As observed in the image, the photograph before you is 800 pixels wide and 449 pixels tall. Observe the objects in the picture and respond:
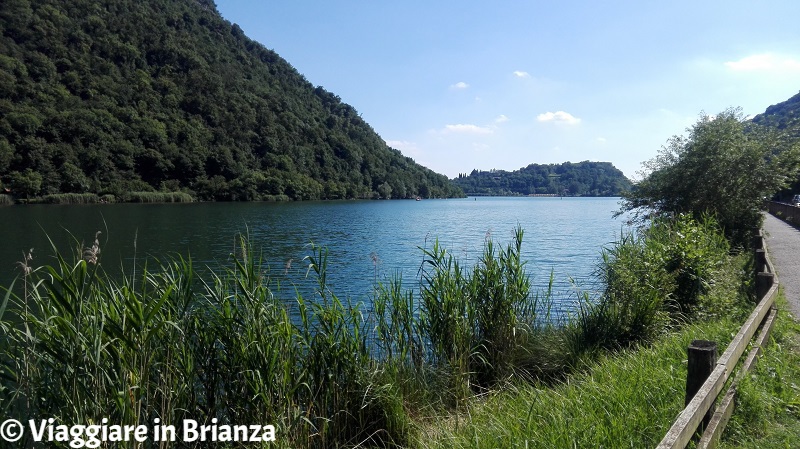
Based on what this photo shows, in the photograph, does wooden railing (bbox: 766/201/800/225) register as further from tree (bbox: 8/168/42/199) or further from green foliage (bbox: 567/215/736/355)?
tree (bbox: 8/168/42/199)

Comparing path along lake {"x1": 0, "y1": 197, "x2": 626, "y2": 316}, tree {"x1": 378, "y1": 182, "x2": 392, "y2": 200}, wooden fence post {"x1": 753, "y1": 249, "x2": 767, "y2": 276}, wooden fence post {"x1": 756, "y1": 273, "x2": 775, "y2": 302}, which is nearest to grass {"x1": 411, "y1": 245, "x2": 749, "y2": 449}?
wooden fence post {"x1": 756, "y1": 273, "x2": 775, "y2": 302}

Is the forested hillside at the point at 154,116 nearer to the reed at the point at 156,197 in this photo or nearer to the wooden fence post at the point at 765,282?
the reed at the point at 156,197

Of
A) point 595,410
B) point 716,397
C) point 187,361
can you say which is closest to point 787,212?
point 595,410

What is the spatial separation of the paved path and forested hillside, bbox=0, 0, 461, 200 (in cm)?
8863

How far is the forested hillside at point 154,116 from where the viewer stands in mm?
87375

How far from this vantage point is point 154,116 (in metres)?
113

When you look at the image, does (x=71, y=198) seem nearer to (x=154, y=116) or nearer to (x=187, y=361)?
(x=154, y=116)

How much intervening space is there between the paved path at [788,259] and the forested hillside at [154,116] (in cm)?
8863

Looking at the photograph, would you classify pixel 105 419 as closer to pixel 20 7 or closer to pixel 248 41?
pixel 20 7

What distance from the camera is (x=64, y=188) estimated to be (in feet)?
266

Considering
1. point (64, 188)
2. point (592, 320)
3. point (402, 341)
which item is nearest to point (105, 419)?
point (402, 341)

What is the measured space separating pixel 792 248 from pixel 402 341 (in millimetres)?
16032

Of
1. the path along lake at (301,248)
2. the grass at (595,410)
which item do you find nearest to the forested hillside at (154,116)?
the path along lake at (301,248)

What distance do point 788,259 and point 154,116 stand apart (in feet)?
401
